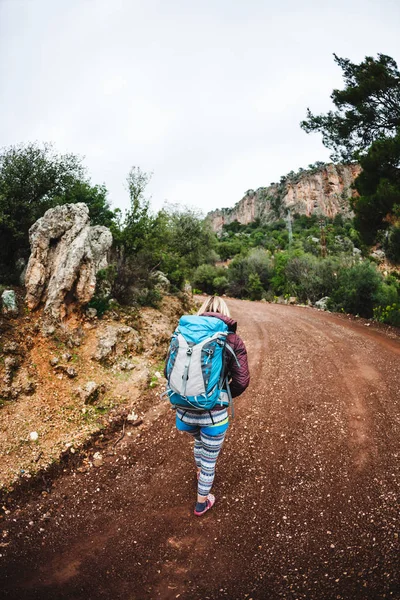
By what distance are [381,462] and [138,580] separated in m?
3.06

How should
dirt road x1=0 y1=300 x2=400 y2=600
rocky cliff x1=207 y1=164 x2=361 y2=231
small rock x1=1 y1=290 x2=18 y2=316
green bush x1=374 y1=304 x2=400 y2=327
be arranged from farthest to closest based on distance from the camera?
rocky cliff x1=207 y1=164 x2=361 y2=231 < green bush x1=374 y1=304 x2=400 y2=327 < small rock x1=1 y1=290 x2=18 y2=316 < dirt road x1=0 y1=300 x2=400 y2=600

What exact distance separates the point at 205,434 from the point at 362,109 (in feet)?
43.5

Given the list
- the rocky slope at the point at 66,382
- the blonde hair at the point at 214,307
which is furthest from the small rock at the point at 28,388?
the blonde hair at the point at 214,307

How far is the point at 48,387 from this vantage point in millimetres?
5418

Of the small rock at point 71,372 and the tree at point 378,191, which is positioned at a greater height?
the tree at point 378,191

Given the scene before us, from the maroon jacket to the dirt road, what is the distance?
4.76ft

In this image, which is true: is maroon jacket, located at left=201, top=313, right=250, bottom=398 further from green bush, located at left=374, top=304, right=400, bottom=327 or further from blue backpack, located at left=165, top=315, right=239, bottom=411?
green bush, located at left=374, top=304, right=400, bottom=327

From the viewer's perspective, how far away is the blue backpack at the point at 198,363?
8.63 feet

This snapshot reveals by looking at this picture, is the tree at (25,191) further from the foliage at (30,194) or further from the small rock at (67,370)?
the small rock at (67,370)

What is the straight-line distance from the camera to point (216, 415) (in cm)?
284

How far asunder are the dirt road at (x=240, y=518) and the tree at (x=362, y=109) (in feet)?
34.9

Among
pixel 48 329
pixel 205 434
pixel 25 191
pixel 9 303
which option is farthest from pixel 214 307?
pixel 25 191

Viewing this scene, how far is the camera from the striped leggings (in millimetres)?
2850

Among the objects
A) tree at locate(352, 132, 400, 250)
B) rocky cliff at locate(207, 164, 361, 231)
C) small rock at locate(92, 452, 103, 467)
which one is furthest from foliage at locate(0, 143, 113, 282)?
rocky cliff at locate(207, 164, 361, 231)
